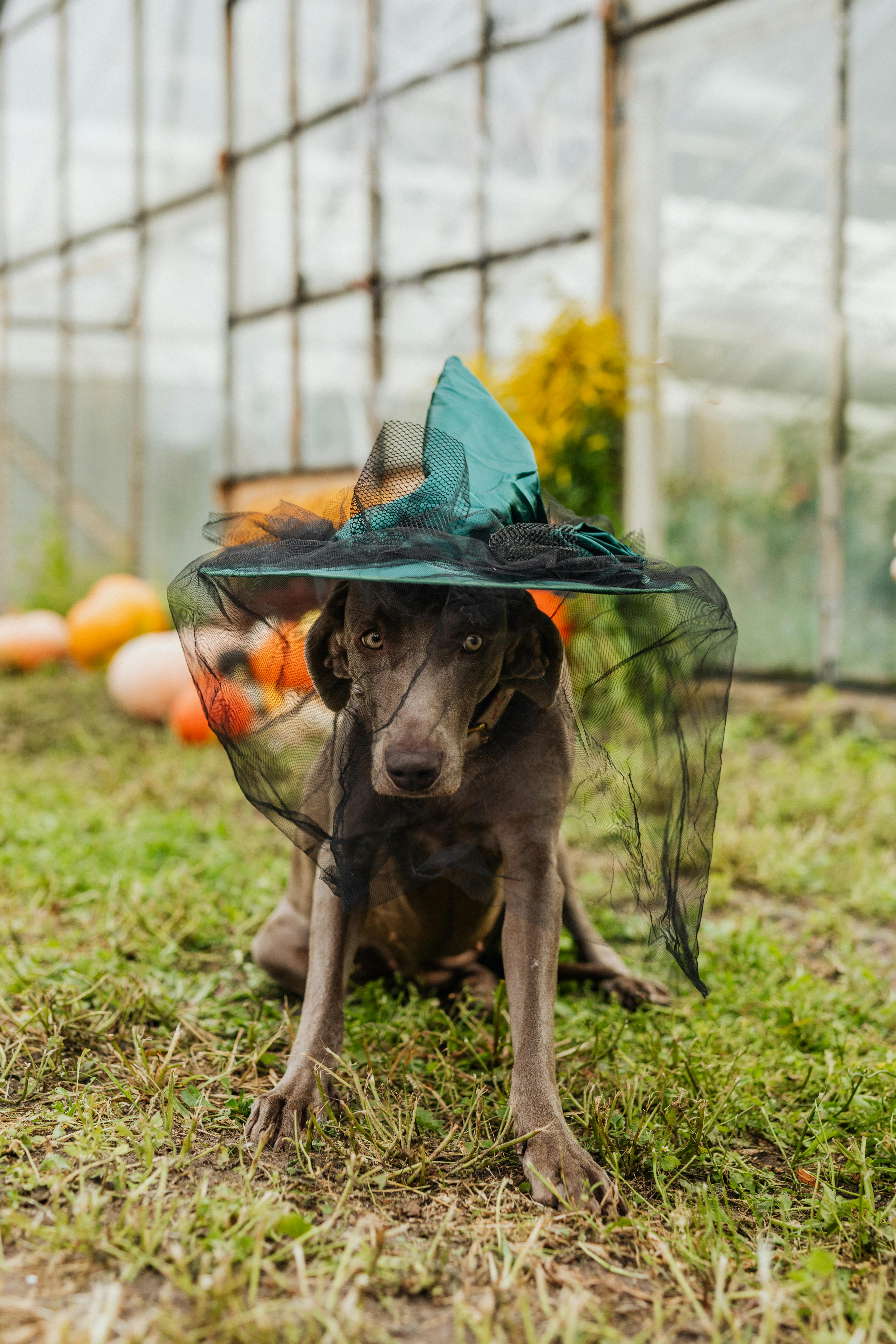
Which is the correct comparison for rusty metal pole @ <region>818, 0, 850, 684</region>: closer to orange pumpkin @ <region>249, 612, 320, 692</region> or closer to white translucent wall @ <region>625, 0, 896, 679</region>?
white translucent wall @ <region>625, 0, 896, 679</region>

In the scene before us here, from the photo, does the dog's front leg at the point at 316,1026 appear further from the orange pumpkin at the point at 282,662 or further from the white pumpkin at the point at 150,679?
the white pumpkin at the point at 150,679

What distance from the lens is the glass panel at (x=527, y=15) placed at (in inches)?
234

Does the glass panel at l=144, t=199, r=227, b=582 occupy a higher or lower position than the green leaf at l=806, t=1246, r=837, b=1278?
higher

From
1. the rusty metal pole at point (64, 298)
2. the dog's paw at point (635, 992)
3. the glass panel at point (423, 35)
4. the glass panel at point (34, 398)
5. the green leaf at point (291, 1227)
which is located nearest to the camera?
the green leaf at point (291, 1227)

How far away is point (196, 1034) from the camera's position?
2.12m

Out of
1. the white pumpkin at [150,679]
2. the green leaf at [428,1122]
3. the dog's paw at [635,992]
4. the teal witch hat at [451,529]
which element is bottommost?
the dog's paw at [635,992]

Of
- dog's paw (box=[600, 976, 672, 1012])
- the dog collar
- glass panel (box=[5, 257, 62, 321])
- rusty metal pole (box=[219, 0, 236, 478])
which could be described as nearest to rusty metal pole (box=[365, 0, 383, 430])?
rusty metal pole (box=[219, 0, 236, 478])

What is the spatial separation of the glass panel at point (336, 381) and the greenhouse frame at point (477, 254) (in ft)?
0.08

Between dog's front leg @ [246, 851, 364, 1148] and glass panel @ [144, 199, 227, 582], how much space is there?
7.30 meters

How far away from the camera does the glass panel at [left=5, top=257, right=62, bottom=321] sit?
10789 mm

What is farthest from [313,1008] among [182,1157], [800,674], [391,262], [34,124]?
[34,124]

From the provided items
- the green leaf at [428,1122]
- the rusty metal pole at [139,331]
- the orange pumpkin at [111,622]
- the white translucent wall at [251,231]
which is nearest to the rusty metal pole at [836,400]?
the white translucent wall at [251,231]

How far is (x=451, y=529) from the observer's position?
1716 millimetres

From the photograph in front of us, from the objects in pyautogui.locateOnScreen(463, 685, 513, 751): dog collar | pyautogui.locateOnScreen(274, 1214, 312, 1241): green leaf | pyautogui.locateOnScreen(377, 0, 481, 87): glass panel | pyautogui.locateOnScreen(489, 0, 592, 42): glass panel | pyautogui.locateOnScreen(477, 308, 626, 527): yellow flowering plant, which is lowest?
pyautogui.locateOnScreen(274, 1214, 312, 1241): green leaf
